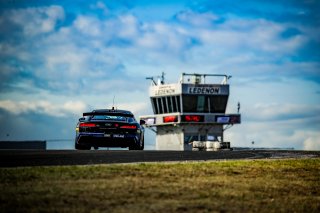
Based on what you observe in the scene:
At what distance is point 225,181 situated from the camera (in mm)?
10430

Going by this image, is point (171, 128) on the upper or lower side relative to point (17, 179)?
upper

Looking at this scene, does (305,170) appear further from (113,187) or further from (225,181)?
(113,187)

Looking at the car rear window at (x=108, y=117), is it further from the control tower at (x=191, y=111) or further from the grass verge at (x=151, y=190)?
the control tower at (x=191, y=111)

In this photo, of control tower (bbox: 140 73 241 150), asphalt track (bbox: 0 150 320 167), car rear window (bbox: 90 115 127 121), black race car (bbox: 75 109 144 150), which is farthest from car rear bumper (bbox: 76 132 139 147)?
control tower (bbox: 140 73 241 150)

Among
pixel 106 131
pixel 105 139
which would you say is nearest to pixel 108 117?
pixel 106 131

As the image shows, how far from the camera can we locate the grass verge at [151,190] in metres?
7.64

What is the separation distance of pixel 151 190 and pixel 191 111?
73083 millimetres

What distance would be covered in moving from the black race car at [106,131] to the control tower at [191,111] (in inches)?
2313

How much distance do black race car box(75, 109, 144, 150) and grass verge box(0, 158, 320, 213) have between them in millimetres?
7001

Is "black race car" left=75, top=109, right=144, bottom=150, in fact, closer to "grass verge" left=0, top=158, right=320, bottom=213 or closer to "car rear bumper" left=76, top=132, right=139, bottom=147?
"car rear bumper" left=76, top=132, right=139, bottom=147

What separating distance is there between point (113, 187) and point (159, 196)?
862 mm

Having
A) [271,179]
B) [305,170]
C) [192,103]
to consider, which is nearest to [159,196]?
[271,179]

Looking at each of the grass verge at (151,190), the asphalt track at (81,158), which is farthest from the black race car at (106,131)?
the grass verge at (151,190)

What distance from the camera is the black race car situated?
62.1ft
